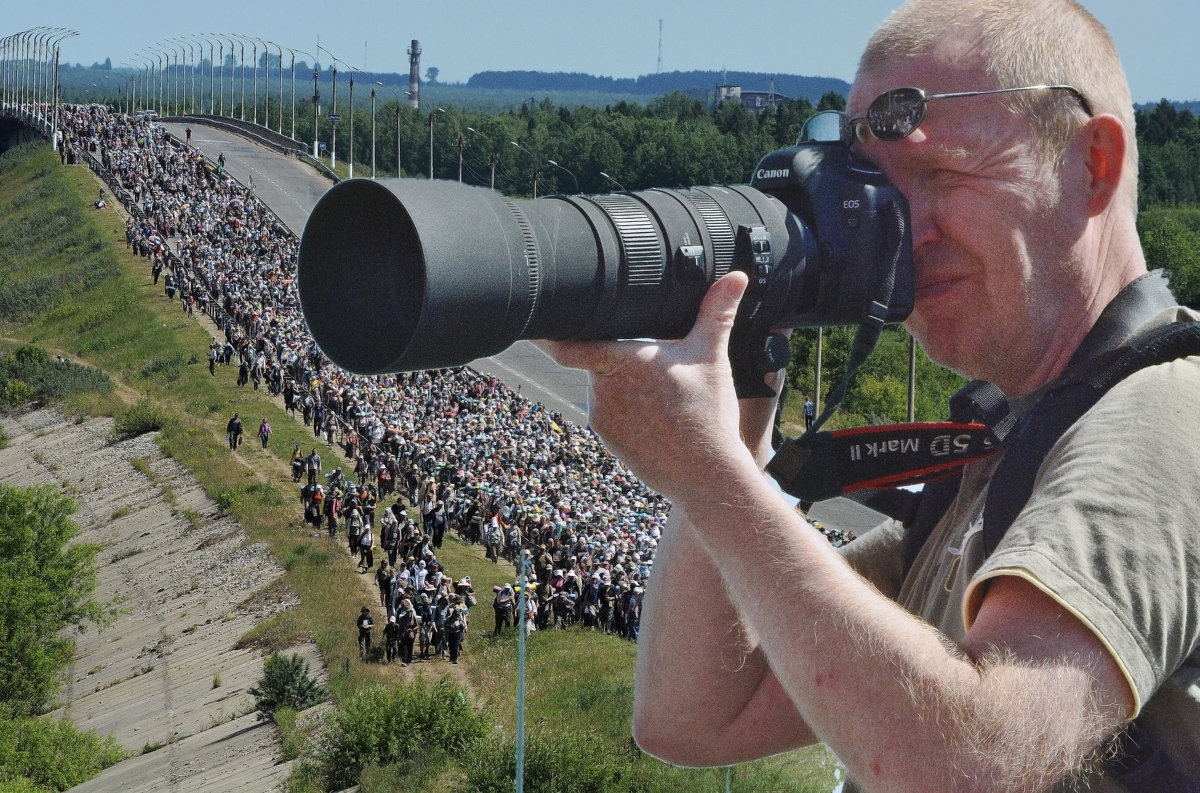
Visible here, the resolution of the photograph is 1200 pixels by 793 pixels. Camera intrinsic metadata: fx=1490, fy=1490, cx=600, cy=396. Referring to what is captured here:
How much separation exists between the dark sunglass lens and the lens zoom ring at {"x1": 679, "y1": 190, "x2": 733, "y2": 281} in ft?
0.97

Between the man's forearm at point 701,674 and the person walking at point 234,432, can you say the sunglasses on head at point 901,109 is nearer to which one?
the man's forearm at point 701,674

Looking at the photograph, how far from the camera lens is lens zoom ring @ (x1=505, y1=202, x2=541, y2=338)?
2311 millimetres

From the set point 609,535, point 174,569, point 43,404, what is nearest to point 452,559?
point 609,535

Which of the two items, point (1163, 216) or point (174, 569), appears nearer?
point (174, 569)

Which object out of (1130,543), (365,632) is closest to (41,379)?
(365,632)

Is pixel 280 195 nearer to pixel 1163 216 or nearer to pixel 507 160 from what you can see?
pixel 507 160

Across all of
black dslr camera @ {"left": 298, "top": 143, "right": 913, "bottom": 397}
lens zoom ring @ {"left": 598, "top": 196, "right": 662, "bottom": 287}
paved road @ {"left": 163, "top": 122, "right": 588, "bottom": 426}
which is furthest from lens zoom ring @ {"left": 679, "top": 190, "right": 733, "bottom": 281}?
paved road @ {"left": 163, "top": 122, "right": 588, "bottom": 426}

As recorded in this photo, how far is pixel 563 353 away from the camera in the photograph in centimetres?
246

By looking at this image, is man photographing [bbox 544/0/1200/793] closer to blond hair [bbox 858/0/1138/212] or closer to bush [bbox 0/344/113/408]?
blond hair [bbox 858/0/1138/212]

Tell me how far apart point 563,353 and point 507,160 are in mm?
109579

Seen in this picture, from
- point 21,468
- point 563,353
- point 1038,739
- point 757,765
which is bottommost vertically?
point 21,468

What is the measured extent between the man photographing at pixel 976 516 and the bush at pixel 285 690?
1966cm

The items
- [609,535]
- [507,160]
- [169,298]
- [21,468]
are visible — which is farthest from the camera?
[507,160]

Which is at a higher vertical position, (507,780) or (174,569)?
(507,780)
